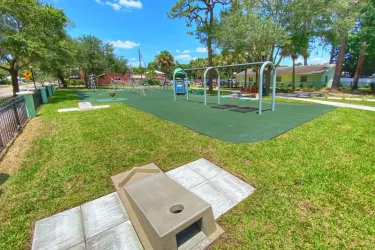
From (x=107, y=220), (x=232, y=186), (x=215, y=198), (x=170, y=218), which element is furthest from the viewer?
(x=232, y=186)

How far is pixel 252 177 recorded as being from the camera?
2.90 m

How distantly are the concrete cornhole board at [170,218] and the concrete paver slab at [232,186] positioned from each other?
654 millimetres

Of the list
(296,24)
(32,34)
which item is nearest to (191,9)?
(296,24)

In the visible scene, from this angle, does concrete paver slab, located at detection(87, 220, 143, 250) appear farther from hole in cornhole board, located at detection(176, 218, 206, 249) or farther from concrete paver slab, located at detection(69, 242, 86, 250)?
hole in cornhole board, located at detection(176, 218, 206, 249)

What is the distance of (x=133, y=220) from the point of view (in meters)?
2.10

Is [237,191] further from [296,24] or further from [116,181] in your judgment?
[296,24]

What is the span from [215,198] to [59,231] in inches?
74.1

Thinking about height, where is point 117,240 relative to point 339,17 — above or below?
below

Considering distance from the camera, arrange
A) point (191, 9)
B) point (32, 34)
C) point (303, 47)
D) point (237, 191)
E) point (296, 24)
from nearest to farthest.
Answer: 1. point (237, 191)
2. point (32, 34)
3. point (296, 24)
4. point (303, 47)
5. point (191, 9)

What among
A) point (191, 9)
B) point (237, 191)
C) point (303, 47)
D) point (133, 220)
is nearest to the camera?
point (133, 220)

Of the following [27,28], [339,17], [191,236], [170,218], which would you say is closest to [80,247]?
[170,218]

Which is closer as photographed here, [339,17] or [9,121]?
[9,121]

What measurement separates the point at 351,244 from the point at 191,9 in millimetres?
20171

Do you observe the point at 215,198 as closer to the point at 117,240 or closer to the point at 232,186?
the point at 232,186
